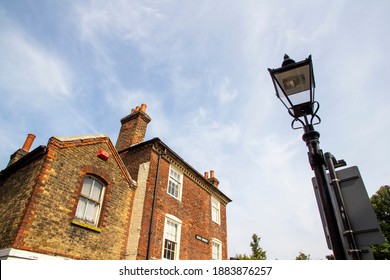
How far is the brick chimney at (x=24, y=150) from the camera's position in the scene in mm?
14617

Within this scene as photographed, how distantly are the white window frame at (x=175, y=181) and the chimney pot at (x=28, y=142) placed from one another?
8.70m

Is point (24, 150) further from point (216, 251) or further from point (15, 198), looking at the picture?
point (216, 251)

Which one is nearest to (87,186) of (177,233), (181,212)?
(177,233)

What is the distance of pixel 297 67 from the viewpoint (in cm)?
396

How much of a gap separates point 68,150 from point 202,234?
9189 millimetres

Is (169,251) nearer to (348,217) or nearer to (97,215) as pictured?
(97,215)

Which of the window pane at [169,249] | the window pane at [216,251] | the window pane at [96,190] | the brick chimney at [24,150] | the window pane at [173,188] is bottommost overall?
the window pane at [169,249]

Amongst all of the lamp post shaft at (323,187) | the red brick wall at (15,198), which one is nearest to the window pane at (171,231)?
the red brick wall at (15,198)

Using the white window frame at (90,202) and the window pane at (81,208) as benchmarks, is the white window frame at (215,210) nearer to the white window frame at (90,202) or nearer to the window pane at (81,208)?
the white window frame at (90,202)

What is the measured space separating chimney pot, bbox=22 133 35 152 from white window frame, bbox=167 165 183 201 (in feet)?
28.5

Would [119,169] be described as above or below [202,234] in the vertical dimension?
above

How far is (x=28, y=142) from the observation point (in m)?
15.4

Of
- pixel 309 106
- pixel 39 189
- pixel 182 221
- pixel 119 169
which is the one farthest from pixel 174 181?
pixel 309 106

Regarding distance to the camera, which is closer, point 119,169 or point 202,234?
point 119,169
